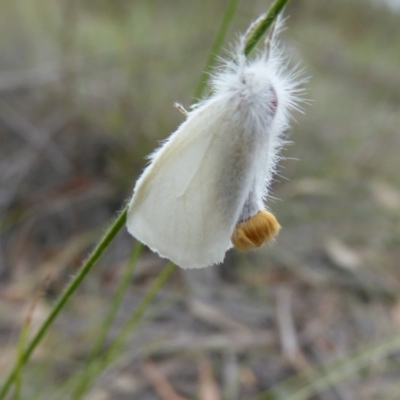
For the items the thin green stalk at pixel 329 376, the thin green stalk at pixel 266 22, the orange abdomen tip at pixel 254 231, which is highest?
the thin green stalk at pixel 266 22

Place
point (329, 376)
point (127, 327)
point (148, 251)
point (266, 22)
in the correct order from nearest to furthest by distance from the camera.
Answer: point (266, 22), point (127, 327), point (329, 376), point (148, 251)

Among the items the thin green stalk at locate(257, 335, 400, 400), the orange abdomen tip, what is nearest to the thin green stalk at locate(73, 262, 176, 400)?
the orange abdomen tip

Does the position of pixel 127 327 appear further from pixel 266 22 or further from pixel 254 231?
pixel 266 22

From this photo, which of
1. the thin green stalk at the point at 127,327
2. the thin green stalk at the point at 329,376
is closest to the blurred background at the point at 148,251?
the thin green stalk at the point at 329,376

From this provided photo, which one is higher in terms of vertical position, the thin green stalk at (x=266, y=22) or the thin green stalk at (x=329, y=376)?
the thin green stalk at (x=266, y=22)

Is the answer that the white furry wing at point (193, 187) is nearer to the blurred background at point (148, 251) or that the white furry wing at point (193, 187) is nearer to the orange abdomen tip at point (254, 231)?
the orange abdomen tip at point (254, 231)

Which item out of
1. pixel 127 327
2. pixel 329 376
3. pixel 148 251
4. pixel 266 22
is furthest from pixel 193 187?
pixel 148 251

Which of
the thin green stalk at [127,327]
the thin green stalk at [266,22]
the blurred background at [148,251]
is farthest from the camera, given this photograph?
the blurred background at [148,251]

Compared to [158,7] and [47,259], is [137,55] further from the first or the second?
[47,259]
